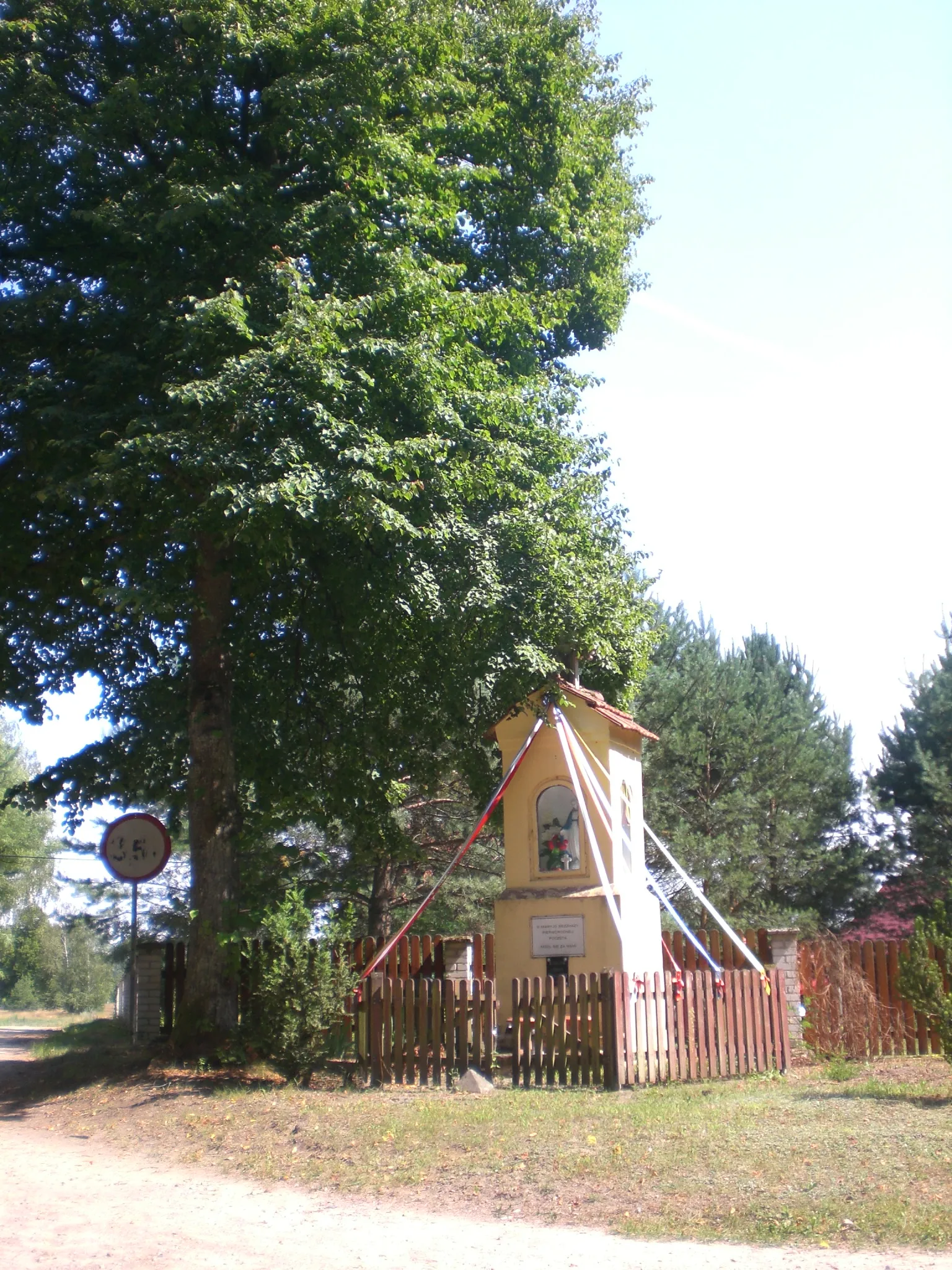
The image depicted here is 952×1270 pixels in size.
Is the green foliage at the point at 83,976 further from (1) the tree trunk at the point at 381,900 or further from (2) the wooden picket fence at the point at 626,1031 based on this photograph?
(2) the wooden picket fence at the point at 626,1031

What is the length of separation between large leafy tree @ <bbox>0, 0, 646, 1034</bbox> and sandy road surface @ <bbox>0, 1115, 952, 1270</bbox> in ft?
18.2

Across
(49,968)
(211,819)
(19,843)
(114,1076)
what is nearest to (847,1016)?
(211,819)

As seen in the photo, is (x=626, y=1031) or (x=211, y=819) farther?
(x=211, y=819)

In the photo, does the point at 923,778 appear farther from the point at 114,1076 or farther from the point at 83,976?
the point at 83,976

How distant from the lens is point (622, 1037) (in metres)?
11.3

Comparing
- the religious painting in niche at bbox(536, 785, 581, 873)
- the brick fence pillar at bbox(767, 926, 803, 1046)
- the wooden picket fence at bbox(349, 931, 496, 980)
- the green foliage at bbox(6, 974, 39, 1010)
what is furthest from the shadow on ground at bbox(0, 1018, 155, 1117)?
the green foliage at bbox(6, 974, 39, 1010)

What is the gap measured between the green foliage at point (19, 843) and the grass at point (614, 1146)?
43.4 metres

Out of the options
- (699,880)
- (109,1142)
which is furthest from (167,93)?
(699,880)

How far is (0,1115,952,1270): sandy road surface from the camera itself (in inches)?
227

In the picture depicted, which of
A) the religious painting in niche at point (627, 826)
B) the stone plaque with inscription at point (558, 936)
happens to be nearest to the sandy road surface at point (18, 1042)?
the stone plaque with inscription at point (558, 936)

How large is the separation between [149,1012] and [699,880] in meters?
18.7

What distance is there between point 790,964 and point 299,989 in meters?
7.79

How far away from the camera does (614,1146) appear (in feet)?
25.8

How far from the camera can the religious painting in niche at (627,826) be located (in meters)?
15.3
